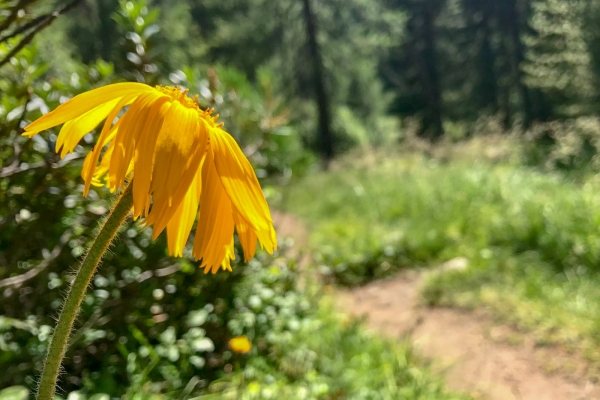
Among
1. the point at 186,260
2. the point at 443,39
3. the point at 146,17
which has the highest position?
the point at 146,17

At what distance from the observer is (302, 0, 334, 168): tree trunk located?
14445mm

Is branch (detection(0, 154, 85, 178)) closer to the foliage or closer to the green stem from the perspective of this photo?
the green stem

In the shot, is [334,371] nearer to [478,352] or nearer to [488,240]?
[478,352]

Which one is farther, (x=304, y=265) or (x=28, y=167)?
(x=304, y=265)

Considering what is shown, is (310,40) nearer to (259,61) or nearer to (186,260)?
(259,61)

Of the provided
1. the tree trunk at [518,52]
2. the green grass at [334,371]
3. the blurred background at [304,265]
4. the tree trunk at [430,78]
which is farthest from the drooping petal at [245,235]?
the tree trunk at [430,78]

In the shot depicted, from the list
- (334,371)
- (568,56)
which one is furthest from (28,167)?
(568,56)

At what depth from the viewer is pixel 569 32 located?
1062 centimetres

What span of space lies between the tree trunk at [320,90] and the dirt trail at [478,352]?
9480mm

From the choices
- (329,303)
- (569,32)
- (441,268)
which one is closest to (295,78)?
(569,32)

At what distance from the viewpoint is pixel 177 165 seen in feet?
2.47

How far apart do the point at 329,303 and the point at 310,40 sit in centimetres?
1241

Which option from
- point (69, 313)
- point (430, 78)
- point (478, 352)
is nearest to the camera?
point (69, 313)

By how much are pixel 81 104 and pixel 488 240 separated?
474 cm
